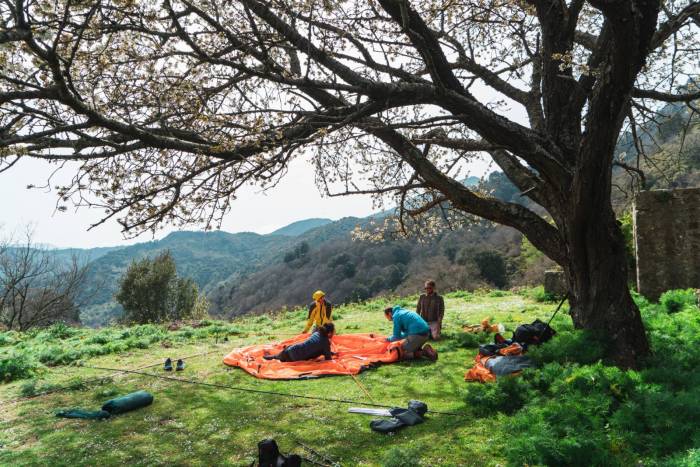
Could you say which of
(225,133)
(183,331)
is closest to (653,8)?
(225,133)

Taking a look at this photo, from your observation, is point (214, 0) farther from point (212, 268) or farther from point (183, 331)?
point (212, 268)

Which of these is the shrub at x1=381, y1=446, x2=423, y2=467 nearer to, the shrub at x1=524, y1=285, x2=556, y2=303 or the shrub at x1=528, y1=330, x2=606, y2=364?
the shrub at x1=528, y1=330, x2=606, y2=364

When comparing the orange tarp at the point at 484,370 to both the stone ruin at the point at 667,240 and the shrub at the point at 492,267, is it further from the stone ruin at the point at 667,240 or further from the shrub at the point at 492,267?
the shrub at the point at 492,267

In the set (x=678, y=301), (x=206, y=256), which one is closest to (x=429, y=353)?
(x=678, y=301)

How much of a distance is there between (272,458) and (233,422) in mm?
1954

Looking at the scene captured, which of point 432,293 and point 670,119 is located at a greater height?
point 670,119

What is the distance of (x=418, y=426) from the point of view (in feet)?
18.8

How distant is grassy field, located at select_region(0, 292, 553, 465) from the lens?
5.14 meters

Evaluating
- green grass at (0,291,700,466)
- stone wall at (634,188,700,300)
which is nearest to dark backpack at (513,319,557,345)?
green grass at (0,291,700,466)

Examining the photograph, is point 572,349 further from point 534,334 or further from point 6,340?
point 6,340

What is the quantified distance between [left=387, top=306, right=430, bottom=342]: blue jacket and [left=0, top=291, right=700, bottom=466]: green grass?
2.16 ft

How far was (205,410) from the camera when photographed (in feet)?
22.5

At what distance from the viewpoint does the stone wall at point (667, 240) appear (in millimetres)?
10938

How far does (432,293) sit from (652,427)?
6895mm
